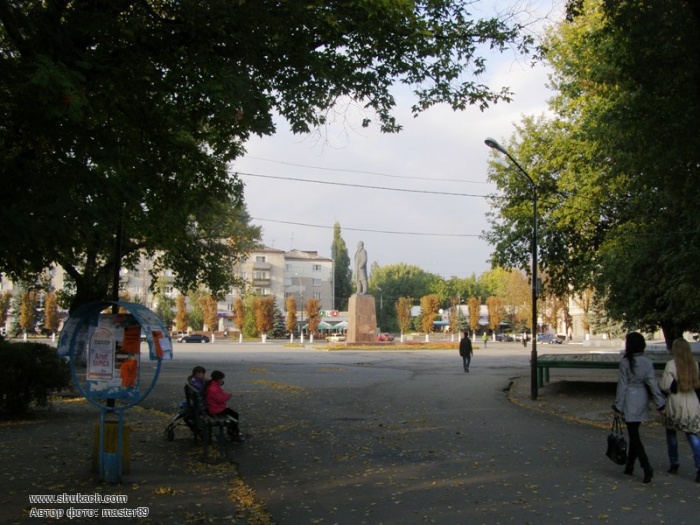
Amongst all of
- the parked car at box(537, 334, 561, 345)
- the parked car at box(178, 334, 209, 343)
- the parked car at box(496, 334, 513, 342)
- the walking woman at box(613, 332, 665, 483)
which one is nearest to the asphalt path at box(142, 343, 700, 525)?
the walking woman at box(613, 332, 665, 483)

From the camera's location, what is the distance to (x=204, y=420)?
9617mm

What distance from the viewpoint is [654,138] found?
37.8 ft

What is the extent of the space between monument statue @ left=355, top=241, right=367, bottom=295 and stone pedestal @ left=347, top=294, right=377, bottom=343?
1.17 metres

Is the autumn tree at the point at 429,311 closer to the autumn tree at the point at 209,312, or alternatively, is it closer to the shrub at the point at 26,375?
the autumn tree at the point at 209,312

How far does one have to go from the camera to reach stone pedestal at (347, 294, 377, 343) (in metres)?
51.6

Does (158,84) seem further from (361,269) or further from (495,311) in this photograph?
(495,311)

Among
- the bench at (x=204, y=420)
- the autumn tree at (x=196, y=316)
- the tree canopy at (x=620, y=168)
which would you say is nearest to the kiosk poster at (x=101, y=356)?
the bench at (x=204, y=420)

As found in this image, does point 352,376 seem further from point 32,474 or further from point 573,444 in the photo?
point 32,474

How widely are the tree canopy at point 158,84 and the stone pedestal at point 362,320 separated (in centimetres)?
3996

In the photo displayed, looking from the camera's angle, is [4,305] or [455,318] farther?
[455,318]

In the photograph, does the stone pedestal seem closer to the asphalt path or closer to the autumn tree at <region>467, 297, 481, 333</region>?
the asphalt path

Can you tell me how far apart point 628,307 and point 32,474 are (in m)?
17.7

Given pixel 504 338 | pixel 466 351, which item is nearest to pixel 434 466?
pixel 466 351

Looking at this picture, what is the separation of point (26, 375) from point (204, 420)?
495cm
